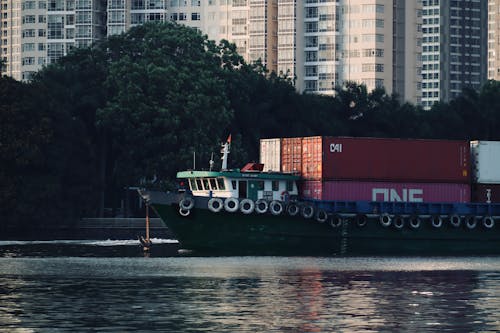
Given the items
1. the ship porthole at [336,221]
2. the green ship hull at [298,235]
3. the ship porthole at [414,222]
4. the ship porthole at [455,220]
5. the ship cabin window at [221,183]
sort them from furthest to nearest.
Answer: the ship porthole at [455,220], the ship porthole at [414,222], the ship cabin window at [221,183], the ship porthole at [336,221], the green ship hull at [298,235]

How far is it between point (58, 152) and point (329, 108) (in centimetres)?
4840

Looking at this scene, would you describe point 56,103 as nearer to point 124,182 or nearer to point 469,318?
point 124,182

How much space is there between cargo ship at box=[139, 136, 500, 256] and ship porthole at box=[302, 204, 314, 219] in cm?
7

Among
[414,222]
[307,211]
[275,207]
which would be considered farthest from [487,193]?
[275,207]

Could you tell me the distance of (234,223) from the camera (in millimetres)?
109375

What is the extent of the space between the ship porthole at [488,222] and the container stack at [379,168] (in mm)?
2154

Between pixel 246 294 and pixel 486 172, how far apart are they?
1909 inches

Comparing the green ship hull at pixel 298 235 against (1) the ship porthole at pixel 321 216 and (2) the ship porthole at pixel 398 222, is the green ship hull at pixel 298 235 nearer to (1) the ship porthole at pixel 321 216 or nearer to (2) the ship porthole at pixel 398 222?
(2) the ship porthole at pixel 398 222

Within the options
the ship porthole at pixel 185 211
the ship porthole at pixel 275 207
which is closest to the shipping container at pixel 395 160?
the ship porthole at pixel 275 207

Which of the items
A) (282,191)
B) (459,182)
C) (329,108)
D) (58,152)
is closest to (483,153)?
(459,182)

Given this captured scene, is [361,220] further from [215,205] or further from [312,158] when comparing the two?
[215,205]

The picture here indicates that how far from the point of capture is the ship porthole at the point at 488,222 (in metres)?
115

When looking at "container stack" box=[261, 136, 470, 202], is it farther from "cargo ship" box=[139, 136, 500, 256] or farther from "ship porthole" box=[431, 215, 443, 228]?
"ship porthole" box=[431, 215, 443, 228]

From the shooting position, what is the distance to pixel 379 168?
113 m
